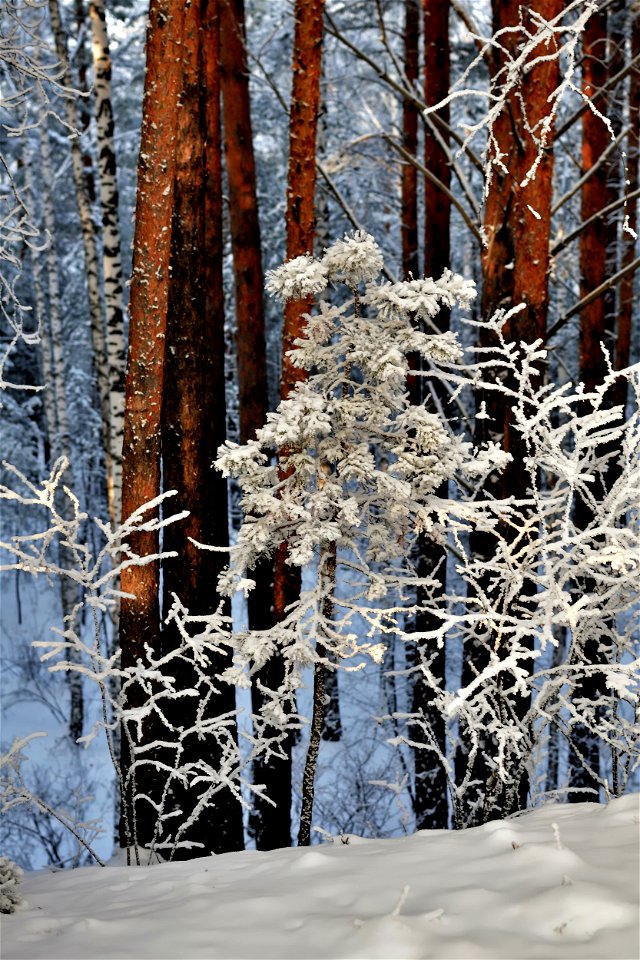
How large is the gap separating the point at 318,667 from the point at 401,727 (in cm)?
887

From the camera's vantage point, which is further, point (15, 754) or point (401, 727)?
point (401, 727)

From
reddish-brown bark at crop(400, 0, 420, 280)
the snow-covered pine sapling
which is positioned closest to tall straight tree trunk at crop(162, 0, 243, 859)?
the snow-covered pine sapling

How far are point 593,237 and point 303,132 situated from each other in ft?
15.0

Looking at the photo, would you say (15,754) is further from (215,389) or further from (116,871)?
(215,389)

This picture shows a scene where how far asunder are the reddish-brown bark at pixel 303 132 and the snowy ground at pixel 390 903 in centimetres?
418

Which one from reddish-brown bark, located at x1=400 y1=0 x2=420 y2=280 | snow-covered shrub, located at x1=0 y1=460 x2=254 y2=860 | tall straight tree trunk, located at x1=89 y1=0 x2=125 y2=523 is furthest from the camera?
reddish-brown bark, located at x1=400 y1=0 x2=420 y2=280

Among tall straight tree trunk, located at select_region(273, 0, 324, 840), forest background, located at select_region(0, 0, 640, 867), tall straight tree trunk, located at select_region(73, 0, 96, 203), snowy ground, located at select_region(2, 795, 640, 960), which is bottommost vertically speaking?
snowy ground, located at select_region(2, 795, 640, 960)

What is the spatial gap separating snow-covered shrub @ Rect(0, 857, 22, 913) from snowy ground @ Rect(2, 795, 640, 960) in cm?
5

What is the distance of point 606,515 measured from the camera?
4.18 metres

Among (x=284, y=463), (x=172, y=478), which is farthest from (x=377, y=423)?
(x=172, y=478)

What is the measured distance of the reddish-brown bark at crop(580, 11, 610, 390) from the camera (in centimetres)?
959

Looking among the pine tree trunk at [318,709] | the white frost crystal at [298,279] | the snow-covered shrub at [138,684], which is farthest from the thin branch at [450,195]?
the snow-covered shrub at [138,684]

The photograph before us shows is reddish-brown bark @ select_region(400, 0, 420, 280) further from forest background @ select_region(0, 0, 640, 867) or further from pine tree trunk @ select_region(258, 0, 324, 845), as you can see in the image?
pine tree trunk @ select_region(258, 0, 324, 845)

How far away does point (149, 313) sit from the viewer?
5367mm
